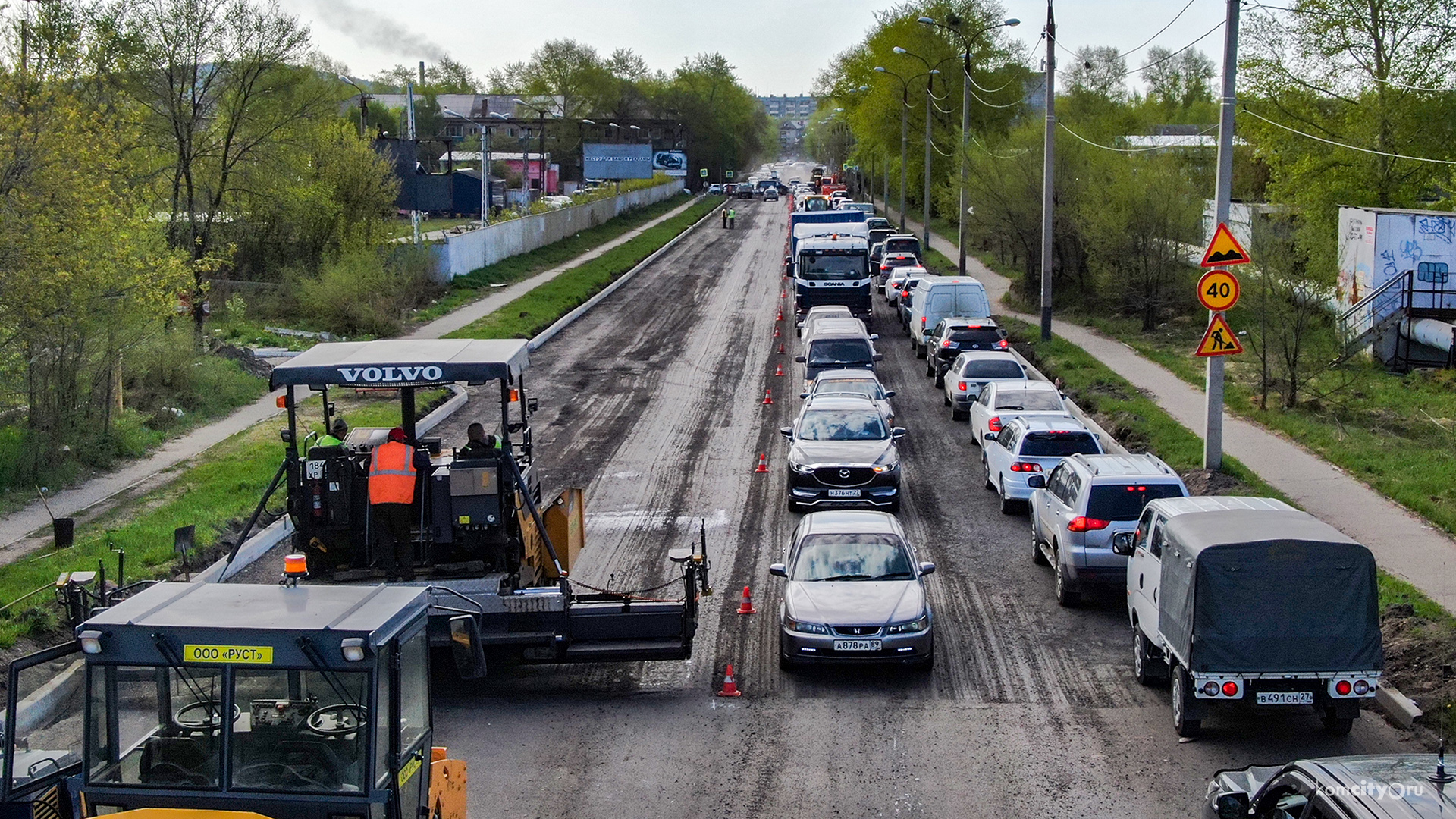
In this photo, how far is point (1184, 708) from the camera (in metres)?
11.0

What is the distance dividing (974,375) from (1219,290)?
27.5ft

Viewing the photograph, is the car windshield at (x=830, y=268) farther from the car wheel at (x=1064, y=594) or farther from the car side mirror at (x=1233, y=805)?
the car side mirror at (x=1233, y=805)

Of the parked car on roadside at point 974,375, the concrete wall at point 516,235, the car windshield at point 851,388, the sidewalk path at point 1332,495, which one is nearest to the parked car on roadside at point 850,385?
the car windshield at point 851,388

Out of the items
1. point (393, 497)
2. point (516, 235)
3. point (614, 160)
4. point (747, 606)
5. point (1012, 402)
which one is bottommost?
point (747, 606)

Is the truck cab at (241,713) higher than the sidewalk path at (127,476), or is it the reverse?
the truck cab at (241,713)

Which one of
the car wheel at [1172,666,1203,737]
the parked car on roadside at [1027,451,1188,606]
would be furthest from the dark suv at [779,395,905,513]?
the car wheel at [1172,666,1203,737]

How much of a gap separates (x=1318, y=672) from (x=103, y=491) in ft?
54.6

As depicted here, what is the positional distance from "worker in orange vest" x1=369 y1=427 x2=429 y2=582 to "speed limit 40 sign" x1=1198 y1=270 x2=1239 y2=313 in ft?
38.2

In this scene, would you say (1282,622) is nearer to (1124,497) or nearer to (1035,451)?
(1124,497)

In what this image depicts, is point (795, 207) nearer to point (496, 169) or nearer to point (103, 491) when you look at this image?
point (496, 169)

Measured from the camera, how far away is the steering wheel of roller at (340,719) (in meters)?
6.37

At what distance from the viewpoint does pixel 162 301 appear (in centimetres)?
2239

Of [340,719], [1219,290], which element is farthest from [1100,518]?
[340,719]

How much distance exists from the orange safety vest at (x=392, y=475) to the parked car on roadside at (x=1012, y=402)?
12357mm
